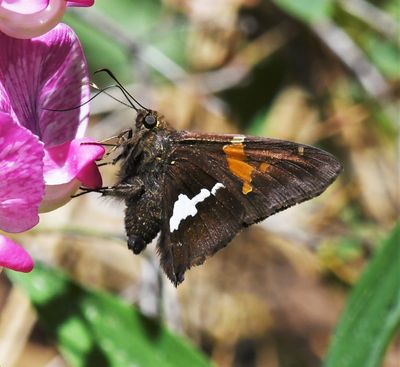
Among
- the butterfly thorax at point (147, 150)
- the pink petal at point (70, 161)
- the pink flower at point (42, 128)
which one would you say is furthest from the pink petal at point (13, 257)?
the butterfly thorax at point (147, 150)

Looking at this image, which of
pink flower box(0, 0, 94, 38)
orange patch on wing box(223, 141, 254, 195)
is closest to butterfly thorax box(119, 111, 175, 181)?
orange patch on wing box(223, 141, 254, 195)

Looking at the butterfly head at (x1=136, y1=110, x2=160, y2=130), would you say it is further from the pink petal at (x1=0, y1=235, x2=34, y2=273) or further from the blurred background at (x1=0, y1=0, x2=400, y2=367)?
the blurred background at (x1=0, y1=0, x2=400, y2=367)

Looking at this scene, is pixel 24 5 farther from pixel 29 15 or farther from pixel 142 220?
pixel 142 220

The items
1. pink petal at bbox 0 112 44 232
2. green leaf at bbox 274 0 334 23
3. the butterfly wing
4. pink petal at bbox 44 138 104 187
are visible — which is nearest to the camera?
pink petal at bbox 0 112 44 232

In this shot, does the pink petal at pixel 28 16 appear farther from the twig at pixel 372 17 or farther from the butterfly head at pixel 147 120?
the twig at pixel 372 17

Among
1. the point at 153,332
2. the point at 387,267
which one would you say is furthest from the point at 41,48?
the point at 387,267

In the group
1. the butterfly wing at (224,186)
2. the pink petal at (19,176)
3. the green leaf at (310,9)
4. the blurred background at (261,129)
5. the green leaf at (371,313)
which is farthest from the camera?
the blurred background at (261,129)
